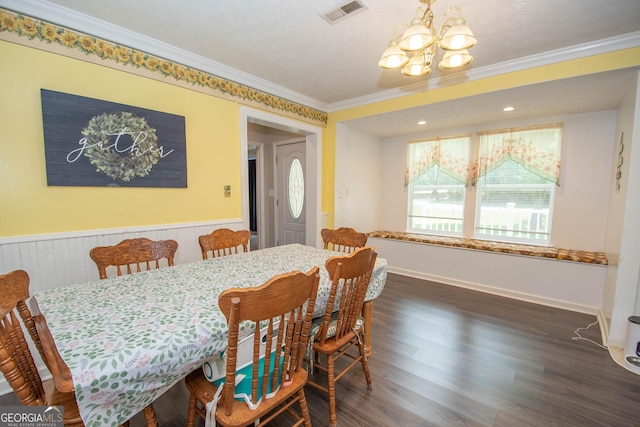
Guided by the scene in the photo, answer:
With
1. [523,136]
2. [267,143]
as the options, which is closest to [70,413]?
[267,143]

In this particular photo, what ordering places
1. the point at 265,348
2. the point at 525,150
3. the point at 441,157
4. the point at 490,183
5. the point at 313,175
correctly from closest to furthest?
the point at 265,348 < the point at 525,150 < the point at 490,183 < the point at 313,175 < the point at 441,157

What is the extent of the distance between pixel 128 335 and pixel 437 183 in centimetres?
454

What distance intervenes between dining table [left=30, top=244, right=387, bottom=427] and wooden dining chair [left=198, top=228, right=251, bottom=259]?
0.57 metres

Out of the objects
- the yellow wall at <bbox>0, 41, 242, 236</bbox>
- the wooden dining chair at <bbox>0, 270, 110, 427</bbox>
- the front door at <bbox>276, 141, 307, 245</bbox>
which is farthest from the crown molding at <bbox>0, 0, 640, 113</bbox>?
the wooden dining chair at <bbox>0, 270, 110, 427</bbox>

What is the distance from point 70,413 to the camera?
100 cm

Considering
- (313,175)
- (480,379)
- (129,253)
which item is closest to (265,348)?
(129,253)

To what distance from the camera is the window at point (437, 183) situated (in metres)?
4.26

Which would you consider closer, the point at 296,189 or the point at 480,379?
the point at 480,379

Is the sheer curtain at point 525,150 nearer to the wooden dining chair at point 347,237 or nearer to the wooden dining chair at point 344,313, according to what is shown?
the wooden dining chair at point 347,237

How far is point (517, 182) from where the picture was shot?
380 centimetres

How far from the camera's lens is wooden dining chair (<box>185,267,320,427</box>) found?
93 cm

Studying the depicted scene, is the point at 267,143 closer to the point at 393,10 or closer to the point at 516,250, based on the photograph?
the point at 393,10

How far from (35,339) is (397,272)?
13.5ft

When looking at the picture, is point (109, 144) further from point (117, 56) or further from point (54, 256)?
point (54, 256)
